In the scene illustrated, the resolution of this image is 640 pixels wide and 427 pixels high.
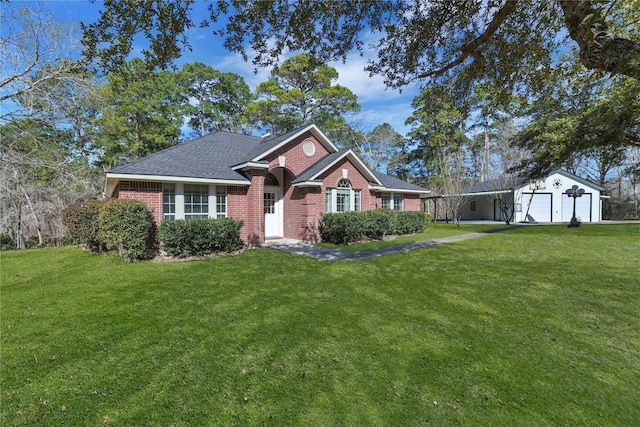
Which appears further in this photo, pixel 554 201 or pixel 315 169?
pixel 554 201

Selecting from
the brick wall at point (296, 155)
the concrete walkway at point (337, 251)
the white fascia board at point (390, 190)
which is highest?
the brick wall at point (296, 155)

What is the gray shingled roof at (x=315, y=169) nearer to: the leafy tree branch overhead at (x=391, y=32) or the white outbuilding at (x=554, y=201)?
the leafy tree branch overhead at (x=391, y=32)

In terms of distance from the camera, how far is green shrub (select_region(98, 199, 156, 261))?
874cm

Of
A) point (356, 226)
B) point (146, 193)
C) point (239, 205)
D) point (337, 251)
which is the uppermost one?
point (146, 193)

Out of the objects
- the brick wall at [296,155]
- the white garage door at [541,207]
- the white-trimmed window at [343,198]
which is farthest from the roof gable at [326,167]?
the white garage door at [541,207]

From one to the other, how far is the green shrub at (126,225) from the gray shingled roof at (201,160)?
1733 millimetres

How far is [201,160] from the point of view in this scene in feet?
42.1

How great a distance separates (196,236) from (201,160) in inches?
178

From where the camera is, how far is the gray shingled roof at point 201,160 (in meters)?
10.7

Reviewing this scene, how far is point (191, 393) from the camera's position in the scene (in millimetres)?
2961

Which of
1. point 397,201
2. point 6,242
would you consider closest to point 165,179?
point 397,201

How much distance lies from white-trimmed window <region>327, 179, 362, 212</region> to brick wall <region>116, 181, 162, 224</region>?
7.40m

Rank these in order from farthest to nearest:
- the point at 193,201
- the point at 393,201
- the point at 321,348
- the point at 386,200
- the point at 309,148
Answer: the point at 393,201 < the point at 386,200 < the point at 309,148 < the point at 193,201 < the point at 321,348

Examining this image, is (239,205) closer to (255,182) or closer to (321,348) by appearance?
(255,182)
